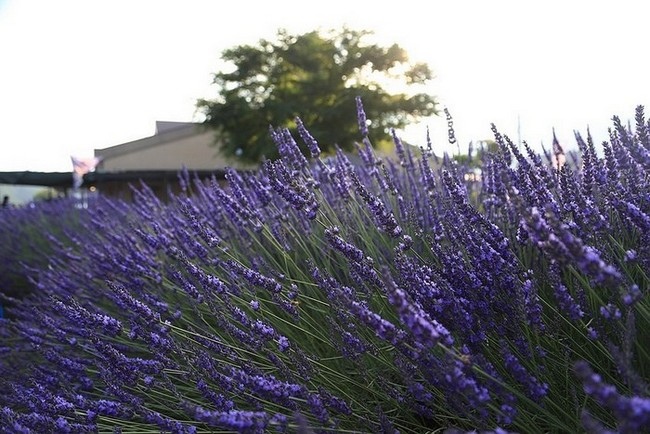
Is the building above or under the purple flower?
above

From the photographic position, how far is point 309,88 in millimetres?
26453

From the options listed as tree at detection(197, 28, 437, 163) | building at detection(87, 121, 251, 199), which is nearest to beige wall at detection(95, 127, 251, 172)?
building at detection(87, 121, 251, 199)

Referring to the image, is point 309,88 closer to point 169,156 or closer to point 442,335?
point 169,156

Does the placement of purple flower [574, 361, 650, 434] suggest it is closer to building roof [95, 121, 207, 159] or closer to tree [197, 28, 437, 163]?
tree [197, 28, 437, 163]

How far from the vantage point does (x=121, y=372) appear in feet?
5.44

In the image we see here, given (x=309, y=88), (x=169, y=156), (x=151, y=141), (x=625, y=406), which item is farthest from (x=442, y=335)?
(x=169, y=156)

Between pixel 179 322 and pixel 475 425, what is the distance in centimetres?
145

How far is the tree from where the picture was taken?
26250 millimetres

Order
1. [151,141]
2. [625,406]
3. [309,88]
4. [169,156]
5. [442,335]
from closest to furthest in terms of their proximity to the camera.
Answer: [625,406] < [442,335] < [309,88] < [151,141] < [169,156]

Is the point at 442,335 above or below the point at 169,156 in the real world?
below

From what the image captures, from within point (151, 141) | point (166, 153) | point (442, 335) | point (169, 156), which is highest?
point (151, 141)

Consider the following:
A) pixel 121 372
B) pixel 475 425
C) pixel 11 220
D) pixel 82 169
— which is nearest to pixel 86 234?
pixel 11 220

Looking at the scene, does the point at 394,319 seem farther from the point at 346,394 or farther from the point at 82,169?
the point at 82,169

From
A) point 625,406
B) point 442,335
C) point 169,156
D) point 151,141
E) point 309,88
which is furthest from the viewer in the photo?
point 169,156
